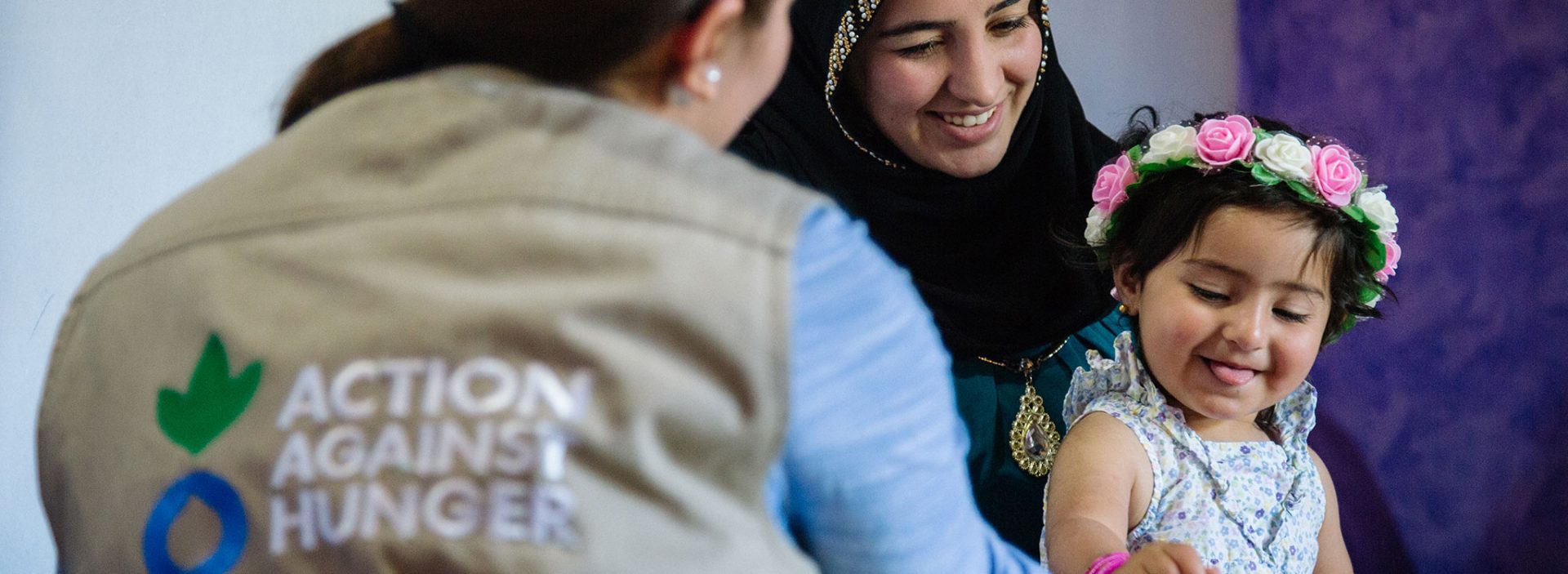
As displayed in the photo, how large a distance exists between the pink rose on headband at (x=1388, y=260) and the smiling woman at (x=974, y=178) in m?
0.38

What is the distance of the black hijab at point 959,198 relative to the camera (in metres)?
1.90

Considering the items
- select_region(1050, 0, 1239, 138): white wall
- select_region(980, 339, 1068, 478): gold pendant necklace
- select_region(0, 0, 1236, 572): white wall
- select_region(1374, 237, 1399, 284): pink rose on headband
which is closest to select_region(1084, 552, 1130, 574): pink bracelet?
select_region(980, 339, 1068, 478): gold pendant necklace

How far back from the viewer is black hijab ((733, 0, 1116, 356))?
190 cm

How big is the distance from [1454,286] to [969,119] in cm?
86

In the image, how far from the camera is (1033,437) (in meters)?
1.84

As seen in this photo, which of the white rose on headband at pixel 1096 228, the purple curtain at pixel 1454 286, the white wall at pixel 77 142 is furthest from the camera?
the purple curtain at pixel 1454 286

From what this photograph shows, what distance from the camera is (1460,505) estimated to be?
2.15m

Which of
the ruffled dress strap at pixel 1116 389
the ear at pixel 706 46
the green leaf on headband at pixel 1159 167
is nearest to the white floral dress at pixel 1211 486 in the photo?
the ruffled dress strap at pixel 1116 389

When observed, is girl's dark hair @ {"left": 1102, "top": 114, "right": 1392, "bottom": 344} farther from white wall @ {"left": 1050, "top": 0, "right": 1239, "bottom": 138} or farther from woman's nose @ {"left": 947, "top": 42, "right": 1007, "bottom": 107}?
white wall @ {"left": 1050, "top": 0, "right": 1239, "bottom": 138}

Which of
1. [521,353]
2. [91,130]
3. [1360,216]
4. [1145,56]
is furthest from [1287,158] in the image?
[91,130]

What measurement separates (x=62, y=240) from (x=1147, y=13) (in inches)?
72.9

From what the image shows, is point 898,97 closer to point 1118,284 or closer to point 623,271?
point 1118,284

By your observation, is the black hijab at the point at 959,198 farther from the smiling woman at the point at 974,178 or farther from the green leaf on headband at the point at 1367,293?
the green leaf on headband at the point at 1367,293

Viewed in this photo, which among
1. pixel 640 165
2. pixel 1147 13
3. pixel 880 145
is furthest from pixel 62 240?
pixel 1147 13
